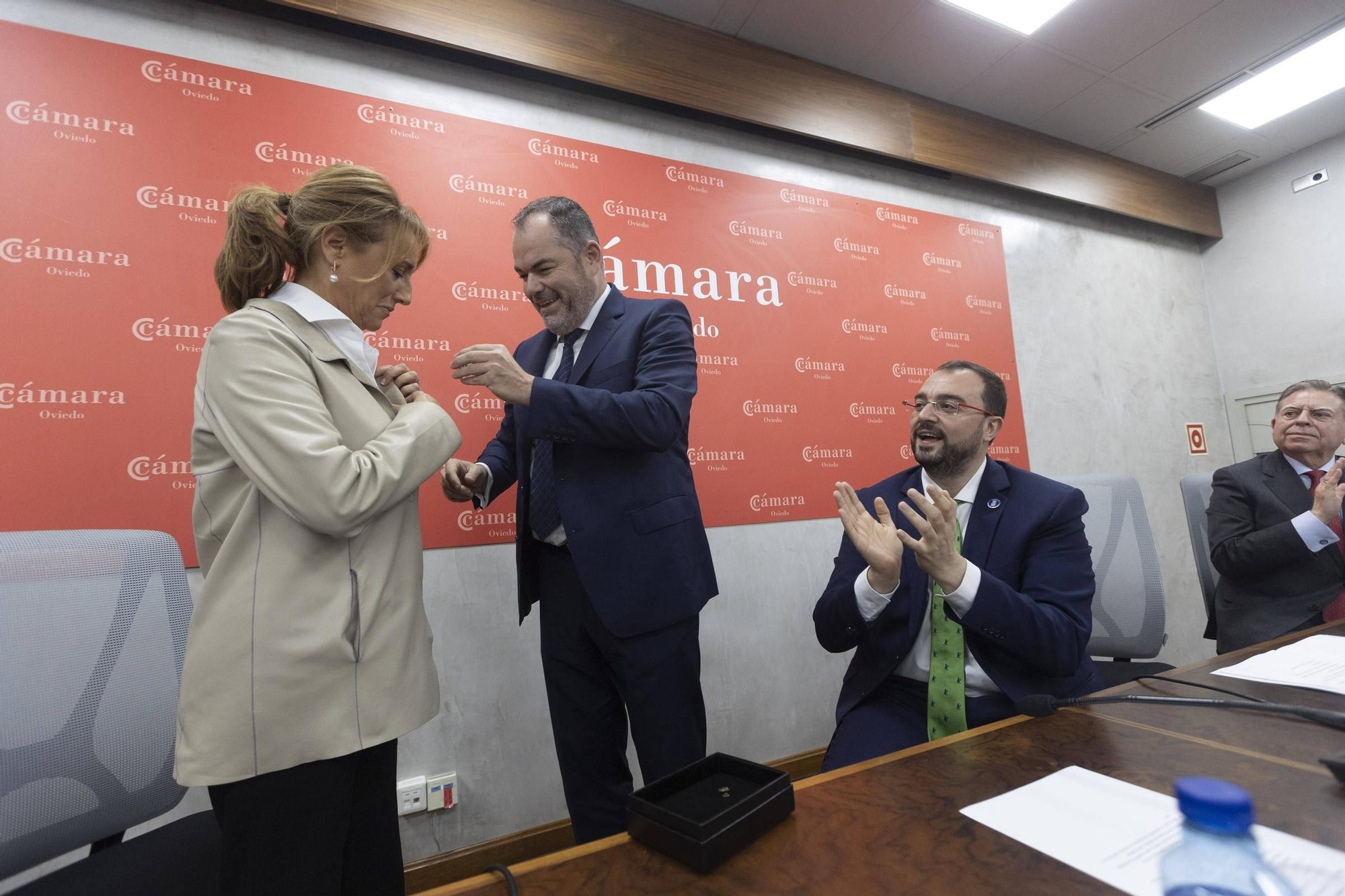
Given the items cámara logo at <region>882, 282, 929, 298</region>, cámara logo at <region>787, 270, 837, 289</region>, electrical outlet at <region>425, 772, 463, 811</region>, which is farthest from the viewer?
cámara logo at <region>882, 282, 929, 298</region>

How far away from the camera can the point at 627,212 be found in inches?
101

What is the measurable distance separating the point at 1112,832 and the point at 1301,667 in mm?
825

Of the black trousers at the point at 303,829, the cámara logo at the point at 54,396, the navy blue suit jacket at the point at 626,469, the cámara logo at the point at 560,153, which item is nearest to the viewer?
the black trousers at the point at 303,829

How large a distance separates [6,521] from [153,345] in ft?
1.82

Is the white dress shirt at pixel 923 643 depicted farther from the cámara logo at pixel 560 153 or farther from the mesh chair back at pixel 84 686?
the cámara logo at pixel 560 153

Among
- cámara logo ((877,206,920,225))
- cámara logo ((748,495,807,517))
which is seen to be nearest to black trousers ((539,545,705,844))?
cámara logo ((748,495,807,517))

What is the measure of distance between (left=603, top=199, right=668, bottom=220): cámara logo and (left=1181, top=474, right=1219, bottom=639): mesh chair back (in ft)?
7.29

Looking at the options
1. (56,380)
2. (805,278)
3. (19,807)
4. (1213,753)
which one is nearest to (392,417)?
(19,807)

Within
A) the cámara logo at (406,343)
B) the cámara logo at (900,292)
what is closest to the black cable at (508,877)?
the cámara logo at (406,343)

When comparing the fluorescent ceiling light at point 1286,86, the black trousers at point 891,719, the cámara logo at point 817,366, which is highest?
the fluorescent ceiling light at point 1286,86

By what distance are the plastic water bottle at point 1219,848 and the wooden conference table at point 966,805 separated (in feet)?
0.26

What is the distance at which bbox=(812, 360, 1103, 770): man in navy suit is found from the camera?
1.25 meters

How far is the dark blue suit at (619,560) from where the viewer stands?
141cm

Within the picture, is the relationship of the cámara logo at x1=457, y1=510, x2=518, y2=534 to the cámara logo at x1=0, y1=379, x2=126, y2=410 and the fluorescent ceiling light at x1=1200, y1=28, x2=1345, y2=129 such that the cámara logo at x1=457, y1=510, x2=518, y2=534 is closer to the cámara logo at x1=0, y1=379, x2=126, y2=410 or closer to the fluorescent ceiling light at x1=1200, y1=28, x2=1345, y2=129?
the cámara logo at x1=0, y1=379, x2=126, y2=410
